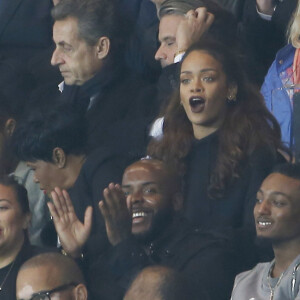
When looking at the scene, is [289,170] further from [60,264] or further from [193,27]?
[193,27]

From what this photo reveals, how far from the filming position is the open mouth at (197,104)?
21.9 feet

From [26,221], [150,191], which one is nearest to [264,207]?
[150,191]

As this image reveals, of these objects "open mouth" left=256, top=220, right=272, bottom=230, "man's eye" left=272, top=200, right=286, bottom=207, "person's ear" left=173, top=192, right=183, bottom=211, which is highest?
"man's eye" left=272, top=200, right=286, bottom=207

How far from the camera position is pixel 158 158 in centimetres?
672

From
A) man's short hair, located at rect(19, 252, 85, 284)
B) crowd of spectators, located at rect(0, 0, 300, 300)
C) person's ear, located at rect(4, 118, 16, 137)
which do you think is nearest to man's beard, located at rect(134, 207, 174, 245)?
crowd of spectators, located at rect(0, 0, 300, 300)

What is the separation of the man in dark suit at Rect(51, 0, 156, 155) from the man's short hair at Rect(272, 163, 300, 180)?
3.75 feet

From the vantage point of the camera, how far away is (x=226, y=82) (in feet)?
22.1

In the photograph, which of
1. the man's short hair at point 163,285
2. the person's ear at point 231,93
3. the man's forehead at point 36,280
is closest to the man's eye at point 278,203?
the man's short hair at point 163,285

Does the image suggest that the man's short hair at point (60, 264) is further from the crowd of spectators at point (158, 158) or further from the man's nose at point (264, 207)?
the man's nose at point (264, 207)

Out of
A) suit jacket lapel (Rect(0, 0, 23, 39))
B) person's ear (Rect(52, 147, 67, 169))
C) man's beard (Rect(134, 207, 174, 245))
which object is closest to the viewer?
man's beard (Rect(134, 207, 174, 245))

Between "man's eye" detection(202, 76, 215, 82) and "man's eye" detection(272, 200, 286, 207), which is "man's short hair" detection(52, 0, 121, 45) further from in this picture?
"man's eye" detection(272, 200, 286, 207)

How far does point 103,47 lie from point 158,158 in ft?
3.18

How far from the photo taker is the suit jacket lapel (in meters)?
8.34

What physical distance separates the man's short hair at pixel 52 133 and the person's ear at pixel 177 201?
74 cm
